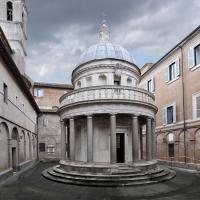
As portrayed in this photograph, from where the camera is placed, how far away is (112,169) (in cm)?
1586

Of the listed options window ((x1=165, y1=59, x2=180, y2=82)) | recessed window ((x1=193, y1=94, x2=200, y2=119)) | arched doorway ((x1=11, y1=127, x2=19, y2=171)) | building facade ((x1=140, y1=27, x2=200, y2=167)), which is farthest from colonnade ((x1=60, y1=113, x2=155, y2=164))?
window ((x1=165, y1=59, x2=180, y2=82))

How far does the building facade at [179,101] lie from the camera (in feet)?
71.4

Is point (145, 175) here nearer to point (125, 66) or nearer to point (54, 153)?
point (125, 66)

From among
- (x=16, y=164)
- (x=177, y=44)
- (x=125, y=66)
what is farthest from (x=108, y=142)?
(x=177, y=44)

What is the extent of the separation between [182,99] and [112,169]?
37.1 feet

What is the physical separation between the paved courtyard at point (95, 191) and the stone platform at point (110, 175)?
0.64 metres

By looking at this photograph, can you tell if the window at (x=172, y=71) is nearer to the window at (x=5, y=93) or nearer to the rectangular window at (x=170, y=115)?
the rectangular window at (x=170, y=115)

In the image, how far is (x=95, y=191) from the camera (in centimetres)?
1341

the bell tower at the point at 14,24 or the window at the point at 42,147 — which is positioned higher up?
the bell tower at the point at 14,24

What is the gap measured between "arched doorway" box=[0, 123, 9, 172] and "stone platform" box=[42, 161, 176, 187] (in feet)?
9.38

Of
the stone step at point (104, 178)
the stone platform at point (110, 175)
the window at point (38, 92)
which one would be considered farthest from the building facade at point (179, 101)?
the window at point (38, 92)

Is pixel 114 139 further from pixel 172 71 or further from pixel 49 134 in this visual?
pixel 49 134

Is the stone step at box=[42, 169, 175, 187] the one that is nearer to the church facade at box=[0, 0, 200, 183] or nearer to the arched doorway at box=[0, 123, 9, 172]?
the church facade at box=[0, 0, 200, 183]

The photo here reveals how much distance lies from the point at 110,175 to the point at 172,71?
14.5 metres
